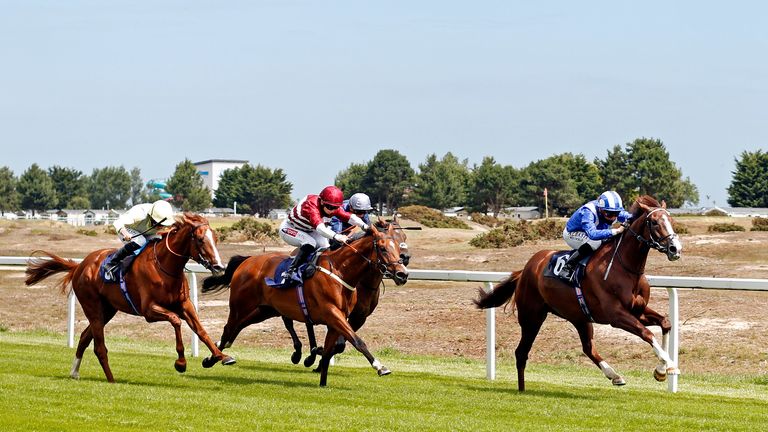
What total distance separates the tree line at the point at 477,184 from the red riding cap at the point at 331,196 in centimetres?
6943

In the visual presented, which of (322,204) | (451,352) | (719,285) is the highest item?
(322,204)

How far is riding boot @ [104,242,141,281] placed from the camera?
11.3 m

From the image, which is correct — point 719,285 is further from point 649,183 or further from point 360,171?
point 360,171

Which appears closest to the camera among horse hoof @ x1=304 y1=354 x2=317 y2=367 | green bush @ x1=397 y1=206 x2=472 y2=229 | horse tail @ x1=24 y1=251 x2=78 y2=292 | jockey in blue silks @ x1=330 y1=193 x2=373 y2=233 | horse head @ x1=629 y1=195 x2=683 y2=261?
horse head @ x1=629 y1=195 x2=683 y2=261

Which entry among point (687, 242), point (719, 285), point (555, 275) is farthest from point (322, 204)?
point (687, 242)

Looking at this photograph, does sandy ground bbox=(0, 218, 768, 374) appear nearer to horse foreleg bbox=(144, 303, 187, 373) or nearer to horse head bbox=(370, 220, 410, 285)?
horse foreleg bbox=(144, 303, 187, 373)

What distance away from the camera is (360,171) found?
341 feet

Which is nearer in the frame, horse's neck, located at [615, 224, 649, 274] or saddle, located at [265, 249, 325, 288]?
horse's neck, located at [615, 224, 649, 274]

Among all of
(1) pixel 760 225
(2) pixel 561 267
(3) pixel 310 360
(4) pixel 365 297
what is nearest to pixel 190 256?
(4) pixel 365 297

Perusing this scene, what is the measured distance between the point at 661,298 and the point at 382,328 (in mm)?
4547

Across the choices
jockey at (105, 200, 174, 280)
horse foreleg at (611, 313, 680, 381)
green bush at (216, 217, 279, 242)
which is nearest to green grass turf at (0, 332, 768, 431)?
horse foreleg at (611, 313, 680, 381)

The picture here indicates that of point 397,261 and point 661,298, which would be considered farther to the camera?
point 661,298

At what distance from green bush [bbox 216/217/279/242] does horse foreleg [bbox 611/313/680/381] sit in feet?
110

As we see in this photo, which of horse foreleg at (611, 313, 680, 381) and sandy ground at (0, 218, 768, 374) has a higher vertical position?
horse foreleg at (611, 313, 680, 381)
